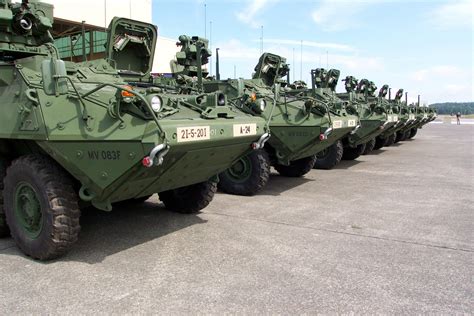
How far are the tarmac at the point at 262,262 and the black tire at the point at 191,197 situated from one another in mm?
124

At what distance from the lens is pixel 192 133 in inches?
157

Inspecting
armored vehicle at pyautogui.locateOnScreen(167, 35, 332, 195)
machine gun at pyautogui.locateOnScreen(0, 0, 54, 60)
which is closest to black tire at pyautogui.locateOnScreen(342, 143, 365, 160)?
armored vehicle at pyautogui.locateOnScreen(167, 35, 332, 195)

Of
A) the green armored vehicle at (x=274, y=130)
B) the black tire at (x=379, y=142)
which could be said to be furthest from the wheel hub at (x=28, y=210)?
the black tire at (x=379, y=142)

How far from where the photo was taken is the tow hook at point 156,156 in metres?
3.65

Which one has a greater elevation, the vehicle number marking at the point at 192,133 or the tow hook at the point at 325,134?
the vehicle number marking at the point at 192,133

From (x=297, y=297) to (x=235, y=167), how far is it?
420cm

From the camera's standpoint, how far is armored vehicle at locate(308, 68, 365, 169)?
28.6 feet

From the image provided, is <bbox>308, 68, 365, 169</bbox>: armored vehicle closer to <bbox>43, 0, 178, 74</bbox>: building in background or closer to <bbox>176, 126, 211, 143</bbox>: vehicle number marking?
<bbox>176, 126, 211, 143</bbox>: vehicle number marking

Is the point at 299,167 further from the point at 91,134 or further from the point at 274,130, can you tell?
the point at 91,134

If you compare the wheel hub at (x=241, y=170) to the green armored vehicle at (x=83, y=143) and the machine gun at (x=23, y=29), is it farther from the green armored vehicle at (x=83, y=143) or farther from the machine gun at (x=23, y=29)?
the machine gun at (x=23, y=29)

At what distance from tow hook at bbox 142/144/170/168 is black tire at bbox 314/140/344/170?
7292 mm

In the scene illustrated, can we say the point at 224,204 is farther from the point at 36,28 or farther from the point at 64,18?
the point at 64,18

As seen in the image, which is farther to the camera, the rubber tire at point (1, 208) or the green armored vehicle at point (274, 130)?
the green armored vehicle at point (274, 130)

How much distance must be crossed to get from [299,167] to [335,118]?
1.25 metres
